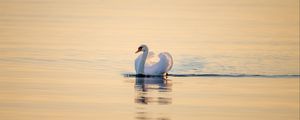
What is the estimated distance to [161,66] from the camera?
935 inches

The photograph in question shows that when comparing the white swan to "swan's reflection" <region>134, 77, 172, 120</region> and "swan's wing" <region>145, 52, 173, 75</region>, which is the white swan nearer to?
"swan's wing" <region>145, 52, 173, 75</region>

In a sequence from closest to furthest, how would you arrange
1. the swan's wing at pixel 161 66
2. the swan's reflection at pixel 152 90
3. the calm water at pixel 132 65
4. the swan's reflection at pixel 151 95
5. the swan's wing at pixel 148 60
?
1. the swan's reflection at pixel 151 95
2. the calm water at pixel 132 65
3. the swan's reflection at pixel 152 90
4. the swan's wing at pixel 161 66
5. the swan's wing at pixel 148 60

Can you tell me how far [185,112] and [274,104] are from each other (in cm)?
175

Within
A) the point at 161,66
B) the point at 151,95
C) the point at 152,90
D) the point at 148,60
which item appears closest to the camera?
the point at 151,95

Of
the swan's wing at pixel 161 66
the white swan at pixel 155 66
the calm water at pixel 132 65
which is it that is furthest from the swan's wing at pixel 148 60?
the calm water at pixel 132 65

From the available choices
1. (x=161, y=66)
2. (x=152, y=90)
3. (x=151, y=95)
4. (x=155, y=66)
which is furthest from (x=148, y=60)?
(x=151, y=95)

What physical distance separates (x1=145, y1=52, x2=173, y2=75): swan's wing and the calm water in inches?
13.8

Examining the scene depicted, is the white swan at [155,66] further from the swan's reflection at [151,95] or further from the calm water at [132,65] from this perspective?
the calm water at [132,65]

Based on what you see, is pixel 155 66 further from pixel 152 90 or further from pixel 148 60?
pixel 152 90

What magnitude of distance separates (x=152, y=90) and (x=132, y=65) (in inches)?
197

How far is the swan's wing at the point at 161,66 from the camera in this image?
23734 millimetres

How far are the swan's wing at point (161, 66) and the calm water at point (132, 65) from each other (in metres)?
0.35

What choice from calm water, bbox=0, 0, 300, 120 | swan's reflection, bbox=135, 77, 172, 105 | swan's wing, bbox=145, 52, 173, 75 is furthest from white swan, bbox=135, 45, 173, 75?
calm water, bbox=0, 0, 300, 120

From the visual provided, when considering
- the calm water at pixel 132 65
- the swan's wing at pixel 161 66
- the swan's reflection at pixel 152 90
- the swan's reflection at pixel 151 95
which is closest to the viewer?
the swan's reflection at pixel 151 95
